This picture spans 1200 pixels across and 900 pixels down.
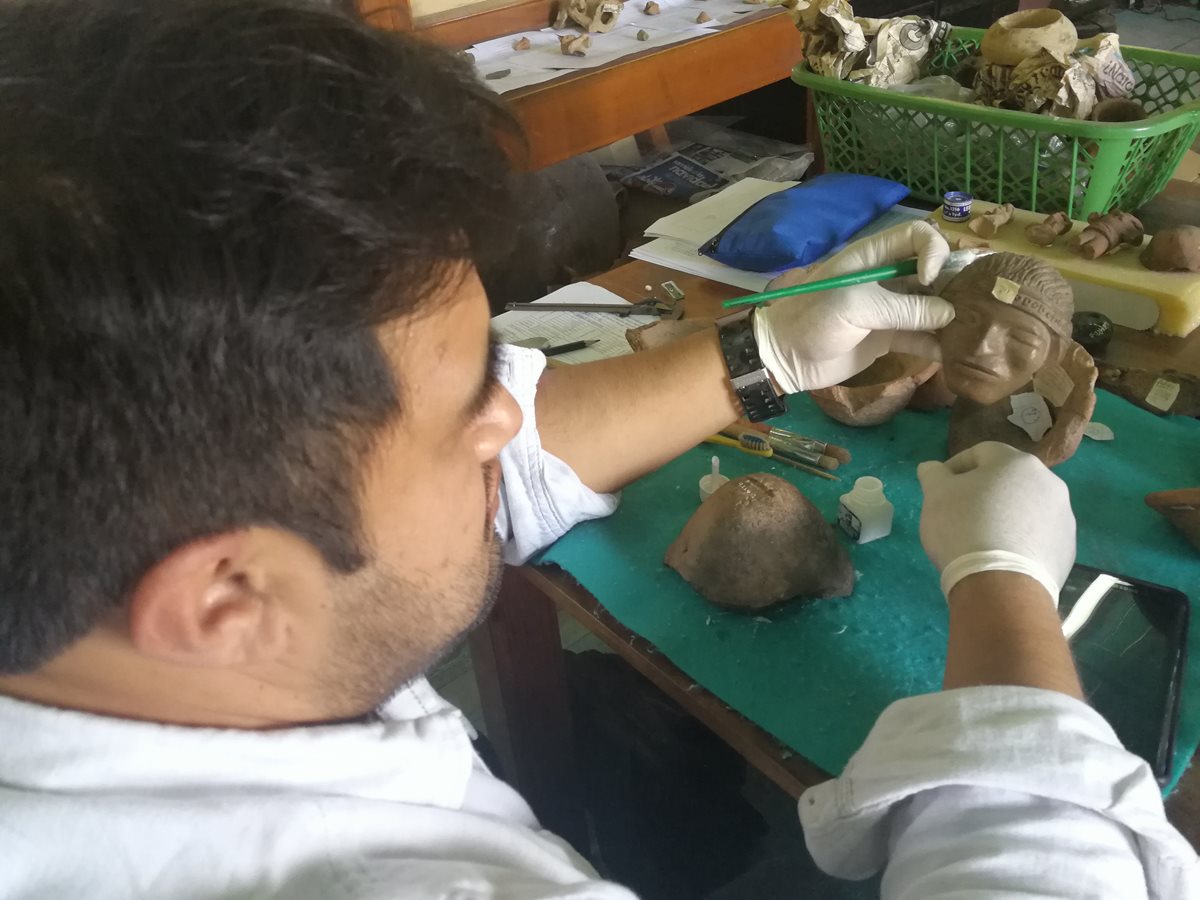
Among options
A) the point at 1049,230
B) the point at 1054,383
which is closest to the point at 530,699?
the point at 1054,383

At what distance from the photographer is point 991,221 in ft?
4.35

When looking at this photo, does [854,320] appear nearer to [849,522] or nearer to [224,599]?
[849,522]

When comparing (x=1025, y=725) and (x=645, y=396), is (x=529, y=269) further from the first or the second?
(x=1025, y=725)

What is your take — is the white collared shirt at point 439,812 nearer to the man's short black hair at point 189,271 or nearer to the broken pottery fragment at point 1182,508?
the man's short black hair at point 189,271

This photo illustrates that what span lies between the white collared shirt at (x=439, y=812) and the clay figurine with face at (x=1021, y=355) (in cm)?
41

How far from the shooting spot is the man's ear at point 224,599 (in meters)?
0.50

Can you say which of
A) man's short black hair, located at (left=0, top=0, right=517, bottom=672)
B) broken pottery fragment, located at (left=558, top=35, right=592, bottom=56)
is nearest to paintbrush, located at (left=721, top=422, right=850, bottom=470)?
man's short black hair, located at (left=0, top=0, right=517, bottom=672)

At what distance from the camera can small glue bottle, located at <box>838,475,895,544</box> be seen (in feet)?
3.01

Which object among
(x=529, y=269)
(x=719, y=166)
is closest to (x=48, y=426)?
(x=529, y=269)

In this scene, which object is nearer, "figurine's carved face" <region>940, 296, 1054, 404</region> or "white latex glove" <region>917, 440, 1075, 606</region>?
"white latex glove" <region>917, 440, 1075, 606</region>

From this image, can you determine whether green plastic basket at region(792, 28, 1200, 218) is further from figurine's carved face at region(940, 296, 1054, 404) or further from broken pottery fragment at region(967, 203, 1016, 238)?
figurine's carved face at region(940, 296, 1054, 404)

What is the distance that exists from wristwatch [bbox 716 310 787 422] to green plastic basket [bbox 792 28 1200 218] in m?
0.60

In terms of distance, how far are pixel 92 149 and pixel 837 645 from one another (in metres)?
0.69

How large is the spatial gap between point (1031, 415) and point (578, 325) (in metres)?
0.67
